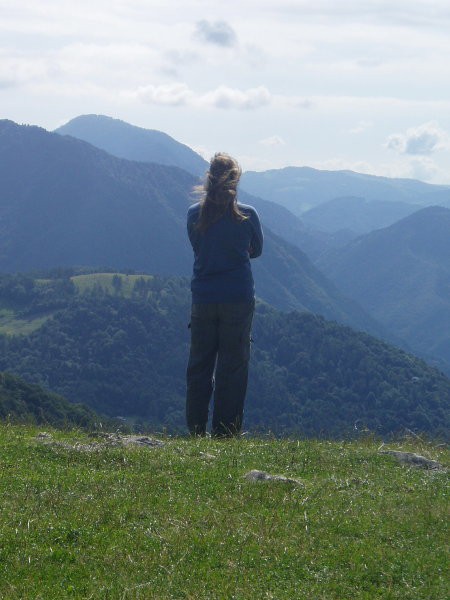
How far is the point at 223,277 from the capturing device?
854 cm

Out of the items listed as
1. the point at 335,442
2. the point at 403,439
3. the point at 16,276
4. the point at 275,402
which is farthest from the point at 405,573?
the point at 16,276

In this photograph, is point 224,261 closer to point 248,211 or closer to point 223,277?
point 223,277

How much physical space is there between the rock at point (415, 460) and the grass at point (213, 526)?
20 cm

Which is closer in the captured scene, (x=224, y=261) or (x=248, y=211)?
(x=224, y=261)

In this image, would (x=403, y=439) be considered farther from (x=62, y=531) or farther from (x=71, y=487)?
(x=62, y=531)

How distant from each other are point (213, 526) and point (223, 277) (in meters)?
3.56

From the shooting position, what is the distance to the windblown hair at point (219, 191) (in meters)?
8.34

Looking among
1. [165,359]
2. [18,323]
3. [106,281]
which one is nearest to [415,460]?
[165,359]

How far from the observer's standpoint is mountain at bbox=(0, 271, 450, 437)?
118 meters

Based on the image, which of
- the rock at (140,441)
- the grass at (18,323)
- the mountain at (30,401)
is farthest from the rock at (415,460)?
the grass at (18,323)

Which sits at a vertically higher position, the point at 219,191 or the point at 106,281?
the point at 219,191

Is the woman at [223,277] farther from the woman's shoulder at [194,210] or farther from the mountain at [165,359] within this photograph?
the mountain at [165,359]

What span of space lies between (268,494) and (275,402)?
120 metres

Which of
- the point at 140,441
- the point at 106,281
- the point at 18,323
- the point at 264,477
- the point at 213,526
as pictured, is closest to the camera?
the point at 213,526
